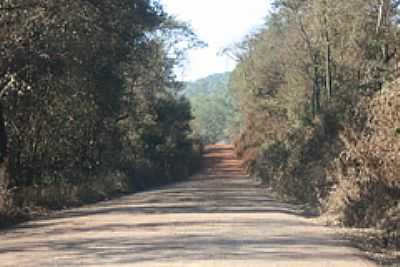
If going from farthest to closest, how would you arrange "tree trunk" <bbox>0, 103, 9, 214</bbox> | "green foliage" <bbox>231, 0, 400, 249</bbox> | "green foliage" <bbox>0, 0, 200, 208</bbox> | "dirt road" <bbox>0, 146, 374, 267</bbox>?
1. "green foliage" <bbox>0, 0, 200, 208</bbox>
2. "tree trunk" <bbox>0, 103, 9, 214</bbox>
3. "green foliage" <bbox>231, 0, 400, 249</bbox>
4. "dirt road" <bbox>0, 146, 374, 267</bbox>

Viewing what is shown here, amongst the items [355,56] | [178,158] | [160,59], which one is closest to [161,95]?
[160,59]

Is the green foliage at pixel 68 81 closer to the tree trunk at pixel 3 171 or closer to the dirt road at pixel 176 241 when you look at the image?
the tree trunk at pixel 3 171

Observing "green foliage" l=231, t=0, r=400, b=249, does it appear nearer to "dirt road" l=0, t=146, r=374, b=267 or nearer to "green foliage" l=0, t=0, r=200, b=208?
"dirt road" l=0, t=146, r=374, b=267

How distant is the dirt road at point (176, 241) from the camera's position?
13.9 meters

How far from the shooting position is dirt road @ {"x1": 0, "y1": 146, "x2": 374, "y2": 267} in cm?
1389

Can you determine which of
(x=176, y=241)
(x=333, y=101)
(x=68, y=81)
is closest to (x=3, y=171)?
(x=68, y=81)

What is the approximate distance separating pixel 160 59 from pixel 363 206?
34.7 metres

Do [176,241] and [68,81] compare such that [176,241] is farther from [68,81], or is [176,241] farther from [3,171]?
[68,81]

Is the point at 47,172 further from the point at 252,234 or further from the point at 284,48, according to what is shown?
the point at 284,48

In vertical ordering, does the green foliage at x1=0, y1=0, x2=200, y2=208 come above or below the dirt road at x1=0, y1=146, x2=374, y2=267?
above

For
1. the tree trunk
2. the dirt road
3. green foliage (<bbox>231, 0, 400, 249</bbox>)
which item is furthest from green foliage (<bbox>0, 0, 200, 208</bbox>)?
green foliage (<bbox>231, 0, 400, 249</bbox>)

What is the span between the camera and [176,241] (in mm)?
16703

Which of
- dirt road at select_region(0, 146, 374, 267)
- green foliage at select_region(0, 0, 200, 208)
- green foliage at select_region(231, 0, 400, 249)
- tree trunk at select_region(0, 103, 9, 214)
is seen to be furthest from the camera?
green foliage at select_region(0, 0, 200, 208)

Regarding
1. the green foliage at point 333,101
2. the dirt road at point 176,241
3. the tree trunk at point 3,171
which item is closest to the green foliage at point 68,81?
the tree trunk at point 3,171
